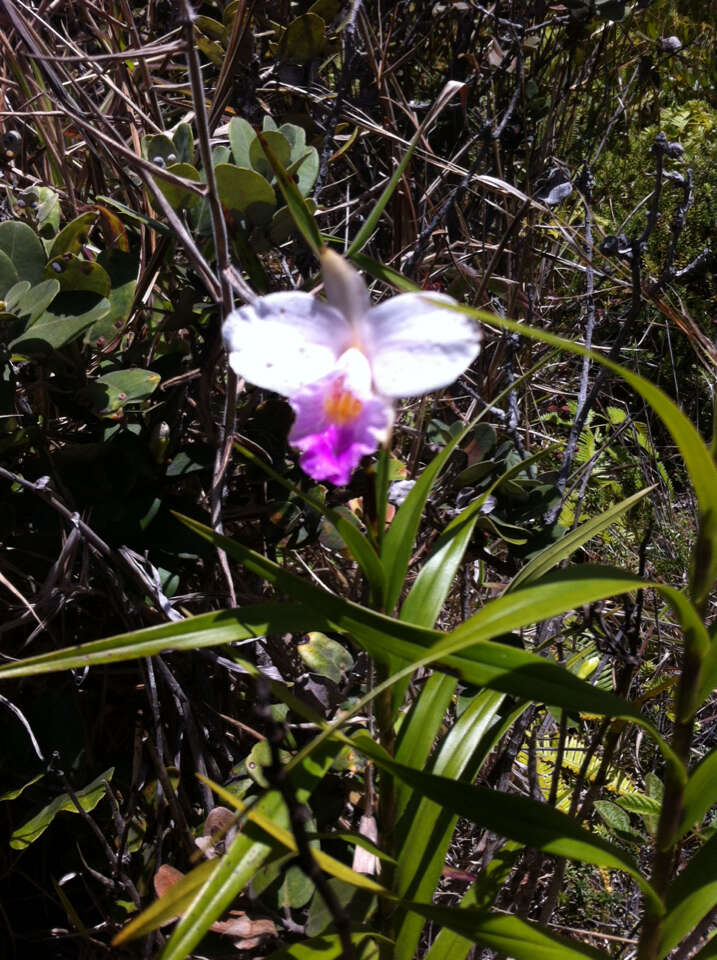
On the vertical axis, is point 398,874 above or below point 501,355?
below

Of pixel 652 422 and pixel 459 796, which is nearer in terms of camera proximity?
pixel 459 796

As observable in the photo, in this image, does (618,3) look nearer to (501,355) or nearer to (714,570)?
(501,355)

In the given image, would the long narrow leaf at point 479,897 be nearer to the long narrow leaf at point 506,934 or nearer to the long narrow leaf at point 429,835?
the long narrow leaf at point 429,835

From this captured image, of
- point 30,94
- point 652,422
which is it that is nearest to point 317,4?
point 30,94

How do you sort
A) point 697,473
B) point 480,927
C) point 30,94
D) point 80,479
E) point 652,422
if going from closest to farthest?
Result: point 697,473, point 480,927, point 80,479, point 30,94, point 652,422

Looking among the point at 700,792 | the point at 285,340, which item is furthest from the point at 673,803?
the point at 285,340

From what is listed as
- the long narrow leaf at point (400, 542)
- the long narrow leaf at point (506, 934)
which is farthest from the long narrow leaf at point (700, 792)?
the long narrow leaf at point (400, 542)
